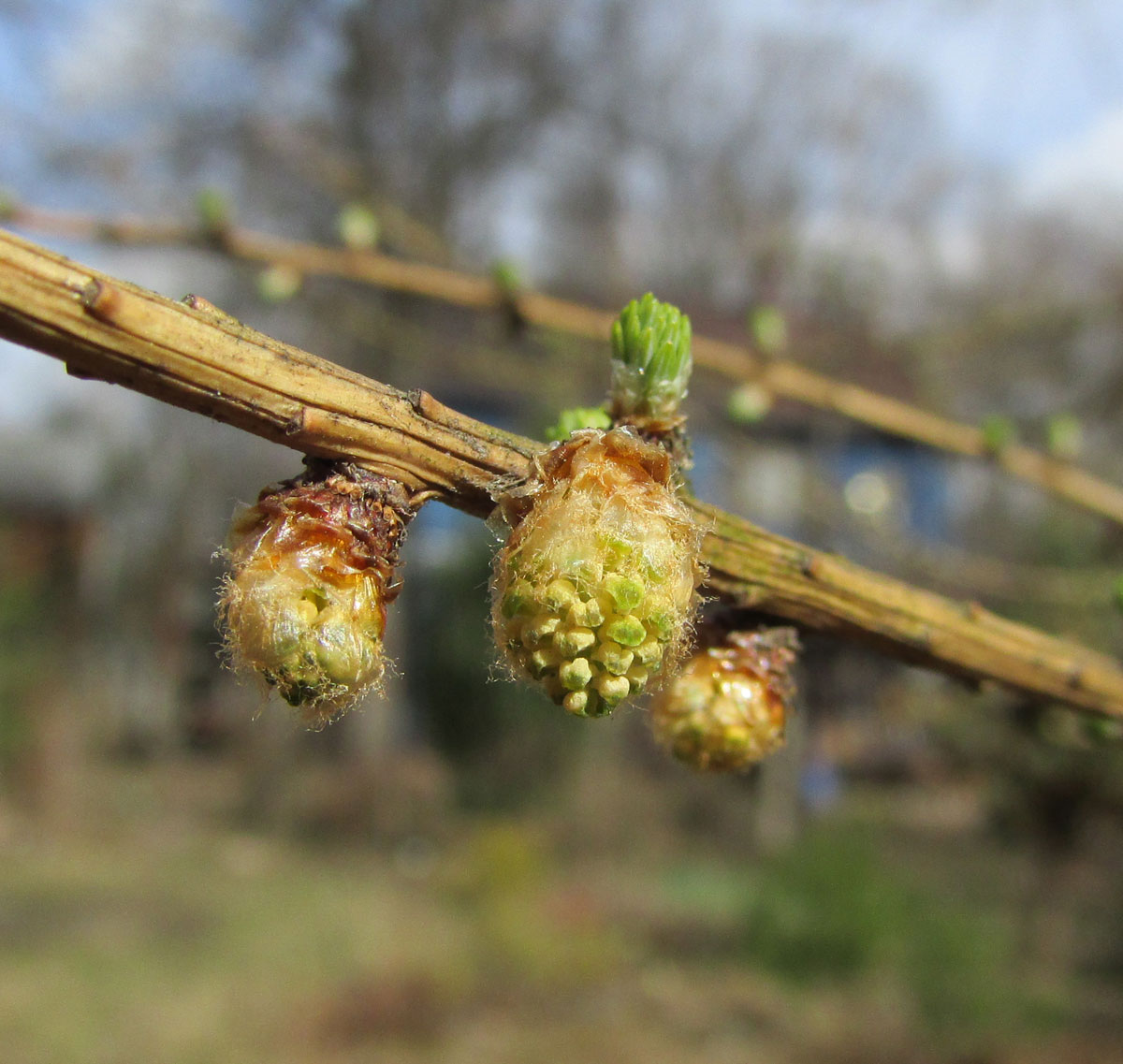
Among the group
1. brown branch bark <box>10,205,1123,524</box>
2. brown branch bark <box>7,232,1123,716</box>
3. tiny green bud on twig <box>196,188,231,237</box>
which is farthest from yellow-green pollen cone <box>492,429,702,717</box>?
tiny green bud on twig <box>196,188,231,237</box>

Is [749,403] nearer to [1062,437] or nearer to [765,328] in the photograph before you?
[765,328]

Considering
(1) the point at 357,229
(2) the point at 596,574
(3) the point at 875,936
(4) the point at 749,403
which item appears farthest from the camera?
(3) the point at 875,936

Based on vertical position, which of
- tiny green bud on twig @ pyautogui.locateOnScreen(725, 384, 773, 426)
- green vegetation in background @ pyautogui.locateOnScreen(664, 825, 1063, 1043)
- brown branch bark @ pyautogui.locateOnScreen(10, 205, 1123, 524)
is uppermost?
green vegetation in background @ pyautogui.locateOnScreen(664, 825, 1063, 1043)

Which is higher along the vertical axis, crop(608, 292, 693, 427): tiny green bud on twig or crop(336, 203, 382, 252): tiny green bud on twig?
crop(336, 203, 382, 252): tiny green bud on twig

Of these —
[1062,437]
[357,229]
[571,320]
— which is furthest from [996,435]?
[357,229]

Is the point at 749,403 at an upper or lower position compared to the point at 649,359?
upper

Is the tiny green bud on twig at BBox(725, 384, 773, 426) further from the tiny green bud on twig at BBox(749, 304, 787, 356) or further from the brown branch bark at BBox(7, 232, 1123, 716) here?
the brown branch bark at BBox(7, 232, 1123, 716)

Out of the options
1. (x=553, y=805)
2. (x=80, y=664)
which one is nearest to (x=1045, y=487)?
(x=553, y=805)
